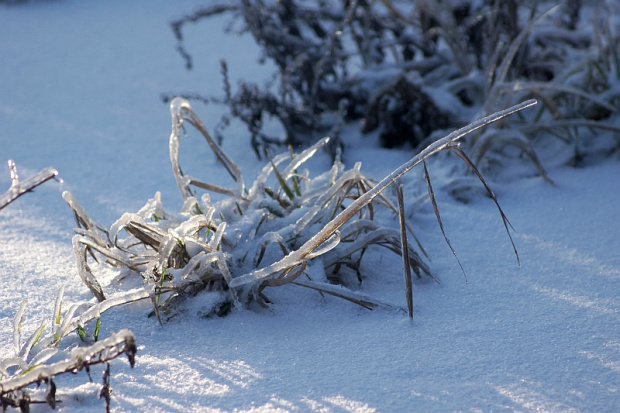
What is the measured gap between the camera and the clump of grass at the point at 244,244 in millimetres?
1036

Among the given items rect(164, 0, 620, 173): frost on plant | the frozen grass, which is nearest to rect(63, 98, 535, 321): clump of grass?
the frozen grass

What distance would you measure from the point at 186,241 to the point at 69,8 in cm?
308

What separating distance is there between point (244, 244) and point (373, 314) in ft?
0.85

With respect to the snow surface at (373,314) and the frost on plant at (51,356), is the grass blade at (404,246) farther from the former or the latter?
the frost on plant at (51,356)

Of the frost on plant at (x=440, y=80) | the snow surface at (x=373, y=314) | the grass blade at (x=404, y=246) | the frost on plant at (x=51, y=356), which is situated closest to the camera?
the frost on plant at (x=51, y=356)

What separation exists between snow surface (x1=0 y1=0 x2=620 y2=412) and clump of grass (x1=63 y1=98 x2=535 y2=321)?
43 millimetres

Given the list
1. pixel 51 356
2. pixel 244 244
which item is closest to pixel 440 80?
pixel 244 244

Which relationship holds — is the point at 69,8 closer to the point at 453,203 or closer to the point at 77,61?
the point at 77,61

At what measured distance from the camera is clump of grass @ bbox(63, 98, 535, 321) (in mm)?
1036

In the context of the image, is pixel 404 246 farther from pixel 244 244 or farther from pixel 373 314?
pixel 244 244

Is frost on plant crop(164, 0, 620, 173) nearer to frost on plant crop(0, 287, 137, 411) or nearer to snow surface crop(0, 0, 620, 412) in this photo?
snow surface crop(0, 0, 620, 412)

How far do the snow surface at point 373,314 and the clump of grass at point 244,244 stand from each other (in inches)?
1.7

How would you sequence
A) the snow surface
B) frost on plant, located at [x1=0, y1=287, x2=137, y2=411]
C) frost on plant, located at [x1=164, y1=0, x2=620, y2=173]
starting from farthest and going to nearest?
frost on plant, located at [x1=164, y1=0, x2=620, y2=173], the snow surface, frost on plant, located at [x1=0, y1=287, x2=137, y2=411]

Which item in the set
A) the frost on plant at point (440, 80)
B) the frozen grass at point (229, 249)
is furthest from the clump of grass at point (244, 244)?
the frost on plant at point (440, 80)
